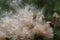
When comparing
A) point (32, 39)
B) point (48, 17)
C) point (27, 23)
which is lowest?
point (32, 39)

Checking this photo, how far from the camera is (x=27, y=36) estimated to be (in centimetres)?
240

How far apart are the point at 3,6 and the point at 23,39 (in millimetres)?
1561

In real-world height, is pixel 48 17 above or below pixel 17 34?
above

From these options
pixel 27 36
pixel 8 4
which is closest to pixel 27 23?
pixel 27 36

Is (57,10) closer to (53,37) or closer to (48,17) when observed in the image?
(48,17)

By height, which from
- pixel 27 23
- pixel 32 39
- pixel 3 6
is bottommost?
pixel 32 39

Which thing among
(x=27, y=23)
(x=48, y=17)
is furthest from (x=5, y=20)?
(x=48, y=17)

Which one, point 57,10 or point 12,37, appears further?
point 57,10

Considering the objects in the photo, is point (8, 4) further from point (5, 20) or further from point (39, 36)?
point (39, 36)

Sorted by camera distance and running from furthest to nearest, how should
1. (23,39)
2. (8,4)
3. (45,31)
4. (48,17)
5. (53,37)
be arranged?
(8,4) → (48,17) → (53,37) → (45,31) → (23,39)

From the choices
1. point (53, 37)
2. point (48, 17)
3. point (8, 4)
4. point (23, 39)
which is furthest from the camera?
point (8, 4)

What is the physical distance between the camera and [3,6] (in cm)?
384

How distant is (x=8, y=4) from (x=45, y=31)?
1413mm

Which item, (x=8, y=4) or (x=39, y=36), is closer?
(x=39, y=36)
